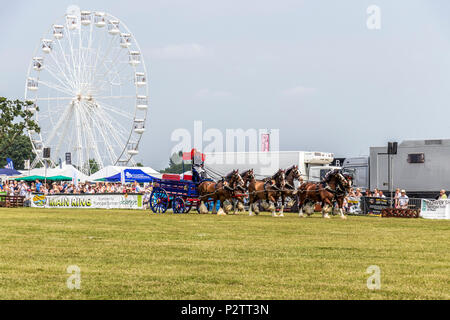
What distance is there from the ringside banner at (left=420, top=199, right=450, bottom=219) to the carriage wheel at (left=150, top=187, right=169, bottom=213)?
38.8 ft

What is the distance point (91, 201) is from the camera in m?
45.9

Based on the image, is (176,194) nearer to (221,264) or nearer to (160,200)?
(160,200)

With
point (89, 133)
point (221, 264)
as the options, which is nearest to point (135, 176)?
point (89, 133)

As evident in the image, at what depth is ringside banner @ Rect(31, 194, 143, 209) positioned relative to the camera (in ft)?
145

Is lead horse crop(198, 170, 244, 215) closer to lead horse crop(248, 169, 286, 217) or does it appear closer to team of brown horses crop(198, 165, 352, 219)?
team of brown horses crop(198, 165, 352, 219)

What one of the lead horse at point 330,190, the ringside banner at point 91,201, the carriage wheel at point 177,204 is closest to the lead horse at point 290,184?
the lead horse at point 330,190

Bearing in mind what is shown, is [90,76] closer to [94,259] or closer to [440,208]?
[440,208]

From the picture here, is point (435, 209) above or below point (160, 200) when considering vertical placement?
below

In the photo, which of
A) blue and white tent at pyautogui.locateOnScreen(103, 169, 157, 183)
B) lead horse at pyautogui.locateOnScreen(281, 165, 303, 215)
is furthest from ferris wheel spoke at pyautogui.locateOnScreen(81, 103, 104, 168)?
lead horse at pyautogui.locateOnScreen(281, 165, 303, 215)

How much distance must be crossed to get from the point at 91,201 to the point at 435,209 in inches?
880

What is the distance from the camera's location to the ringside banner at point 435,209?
32.1m

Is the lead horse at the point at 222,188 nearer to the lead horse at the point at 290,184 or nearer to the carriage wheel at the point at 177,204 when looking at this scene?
the carriage wheel at the point at 177,204

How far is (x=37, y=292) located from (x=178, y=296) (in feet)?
5.61
